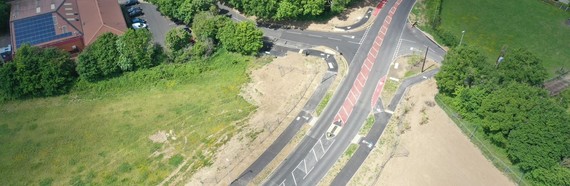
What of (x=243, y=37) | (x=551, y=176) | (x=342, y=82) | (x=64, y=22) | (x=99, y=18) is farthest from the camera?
(x=64, y=22)

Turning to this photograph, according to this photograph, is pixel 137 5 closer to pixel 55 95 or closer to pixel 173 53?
pixel 173 53

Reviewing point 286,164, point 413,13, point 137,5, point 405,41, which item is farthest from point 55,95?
point 413,13

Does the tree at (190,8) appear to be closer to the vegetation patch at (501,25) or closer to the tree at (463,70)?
the vegetation patch at (501,25)

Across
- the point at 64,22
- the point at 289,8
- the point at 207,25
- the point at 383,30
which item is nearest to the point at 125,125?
the point at 207,25

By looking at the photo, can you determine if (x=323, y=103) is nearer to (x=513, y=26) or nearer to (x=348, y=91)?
(x=348, y=91)

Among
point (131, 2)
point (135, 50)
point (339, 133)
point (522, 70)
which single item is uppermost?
point (131, 2)

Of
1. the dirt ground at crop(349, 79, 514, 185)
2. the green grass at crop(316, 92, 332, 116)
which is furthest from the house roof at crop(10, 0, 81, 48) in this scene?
the dirt ground at crop(349, 79, 514, 185)
